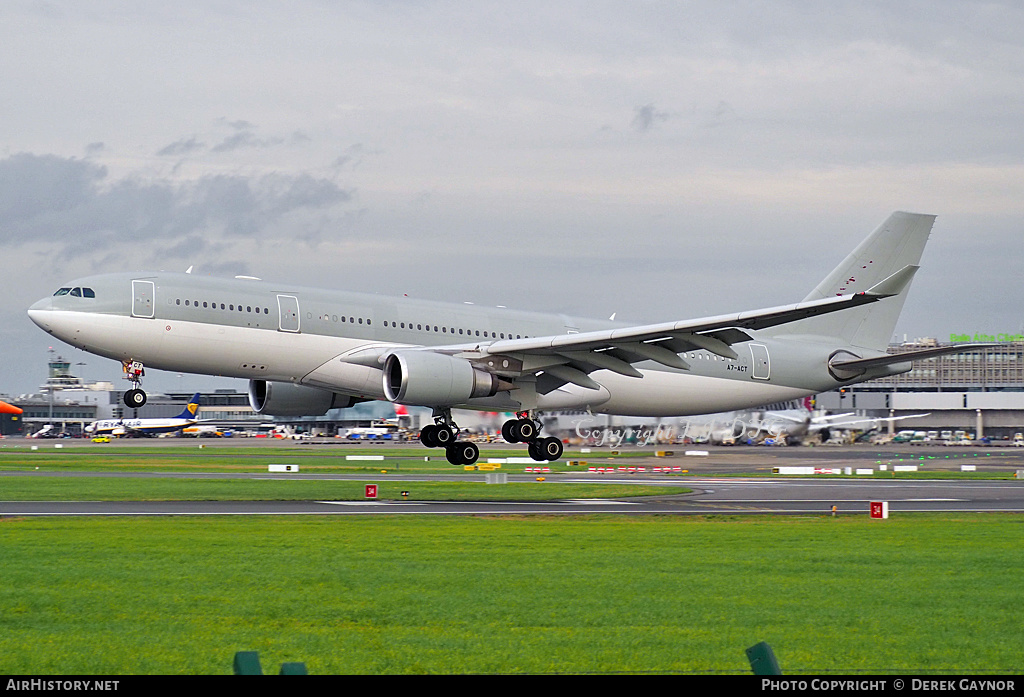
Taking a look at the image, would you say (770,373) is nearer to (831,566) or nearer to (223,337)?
(223,337)

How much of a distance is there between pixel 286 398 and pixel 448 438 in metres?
6.20

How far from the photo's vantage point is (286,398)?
43969 millimetres

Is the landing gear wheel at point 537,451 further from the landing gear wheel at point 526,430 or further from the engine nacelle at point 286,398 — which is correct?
the engine nacelle at point 286,398

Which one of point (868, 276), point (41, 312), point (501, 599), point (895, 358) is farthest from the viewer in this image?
point (868, 276)

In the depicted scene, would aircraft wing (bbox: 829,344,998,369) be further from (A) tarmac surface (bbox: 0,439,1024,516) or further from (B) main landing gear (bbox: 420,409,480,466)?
(B) main landing gear (bbox: 420,409,480,466)

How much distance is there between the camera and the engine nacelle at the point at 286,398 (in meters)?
43.8

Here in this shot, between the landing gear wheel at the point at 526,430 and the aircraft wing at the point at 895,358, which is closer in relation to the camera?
the aircraft wing at the point at 895,358

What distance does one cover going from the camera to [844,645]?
596 inches

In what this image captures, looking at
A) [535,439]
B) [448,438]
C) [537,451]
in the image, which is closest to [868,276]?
[535,439]

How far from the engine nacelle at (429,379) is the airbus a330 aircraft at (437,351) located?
0.15 ft

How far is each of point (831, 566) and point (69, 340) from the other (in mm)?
25537

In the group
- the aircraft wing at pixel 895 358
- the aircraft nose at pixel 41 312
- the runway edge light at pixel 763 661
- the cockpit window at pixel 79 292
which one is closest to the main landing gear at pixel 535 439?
the aircraft wing at pixel 895 358

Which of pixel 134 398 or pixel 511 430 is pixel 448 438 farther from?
pixel 134 398

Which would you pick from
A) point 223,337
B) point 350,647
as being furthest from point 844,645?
point 223,337
